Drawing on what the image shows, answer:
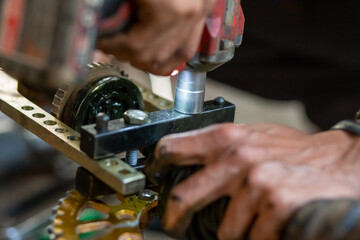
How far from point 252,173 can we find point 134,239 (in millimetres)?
234

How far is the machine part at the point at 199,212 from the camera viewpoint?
0.69m

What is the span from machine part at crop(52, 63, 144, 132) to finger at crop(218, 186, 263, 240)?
32cm

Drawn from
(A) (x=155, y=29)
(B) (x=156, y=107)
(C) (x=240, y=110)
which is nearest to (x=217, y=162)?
(A) (x=155, y=29)

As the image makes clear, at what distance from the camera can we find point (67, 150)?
804 mm

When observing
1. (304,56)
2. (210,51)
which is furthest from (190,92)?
(304,56)

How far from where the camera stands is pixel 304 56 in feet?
7.84

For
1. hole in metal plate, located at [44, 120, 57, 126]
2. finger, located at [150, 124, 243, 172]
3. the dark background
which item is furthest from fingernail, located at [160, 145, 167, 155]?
the dark background

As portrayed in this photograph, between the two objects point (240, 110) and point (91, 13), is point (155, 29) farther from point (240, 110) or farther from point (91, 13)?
point (240, 110)

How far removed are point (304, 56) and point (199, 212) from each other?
71.2 inches

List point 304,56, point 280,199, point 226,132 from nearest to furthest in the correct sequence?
point 280,199 < point 226,132 < point 304,56

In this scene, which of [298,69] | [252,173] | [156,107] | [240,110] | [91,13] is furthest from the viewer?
[240,110]

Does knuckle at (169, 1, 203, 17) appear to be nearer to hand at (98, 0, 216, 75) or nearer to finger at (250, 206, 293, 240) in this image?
hand at (98, 0, 216, 75)

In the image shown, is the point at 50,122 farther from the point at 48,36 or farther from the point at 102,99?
the point at 48,36

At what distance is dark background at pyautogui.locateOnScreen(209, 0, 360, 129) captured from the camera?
218 centimetres
